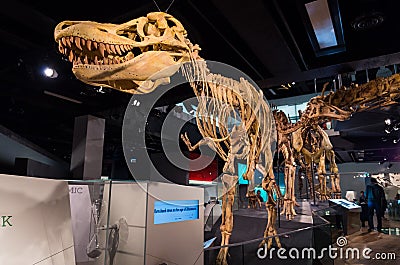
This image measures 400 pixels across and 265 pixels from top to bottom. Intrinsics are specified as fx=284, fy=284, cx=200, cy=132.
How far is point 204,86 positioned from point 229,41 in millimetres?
1371

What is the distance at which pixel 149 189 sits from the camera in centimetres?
248

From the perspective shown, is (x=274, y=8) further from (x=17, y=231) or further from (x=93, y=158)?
(x=93, y=158)

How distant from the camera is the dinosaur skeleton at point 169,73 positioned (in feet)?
6.08

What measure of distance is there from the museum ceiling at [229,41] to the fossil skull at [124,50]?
3.74ft

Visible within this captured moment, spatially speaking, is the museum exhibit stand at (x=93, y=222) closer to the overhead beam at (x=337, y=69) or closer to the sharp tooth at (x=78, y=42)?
the sharp tooth at (x=78, y=42)

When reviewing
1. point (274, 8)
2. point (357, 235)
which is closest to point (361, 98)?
point (274, 8)

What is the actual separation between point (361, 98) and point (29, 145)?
881 centimetres

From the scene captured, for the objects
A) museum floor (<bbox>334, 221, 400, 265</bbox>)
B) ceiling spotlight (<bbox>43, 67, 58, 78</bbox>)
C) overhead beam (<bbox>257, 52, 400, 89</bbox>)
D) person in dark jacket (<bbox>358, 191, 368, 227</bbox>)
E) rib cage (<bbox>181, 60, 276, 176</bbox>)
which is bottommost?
museum floor (<bbox>334, 221, 400, 265</bbox>)

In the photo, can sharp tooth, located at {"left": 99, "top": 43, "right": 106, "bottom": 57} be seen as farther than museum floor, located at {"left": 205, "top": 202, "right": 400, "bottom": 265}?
No

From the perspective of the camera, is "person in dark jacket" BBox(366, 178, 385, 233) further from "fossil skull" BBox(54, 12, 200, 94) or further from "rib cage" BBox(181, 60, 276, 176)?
"fossil skull" BBox(54, 12, 200, 94)

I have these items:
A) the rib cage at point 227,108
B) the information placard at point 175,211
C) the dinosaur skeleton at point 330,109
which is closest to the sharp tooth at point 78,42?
the rib cage at point 227,108

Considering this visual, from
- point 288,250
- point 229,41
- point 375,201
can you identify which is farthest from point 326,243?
point 229,41

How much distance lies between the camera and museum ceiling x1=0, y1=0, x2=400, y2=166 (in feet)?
11.1

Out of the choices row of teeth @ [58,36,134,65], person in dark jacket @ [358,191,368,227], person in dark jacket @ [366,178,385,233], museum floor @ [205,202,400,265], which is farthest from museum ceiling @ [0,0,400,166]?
museum floor @ [205,202,400,265]
